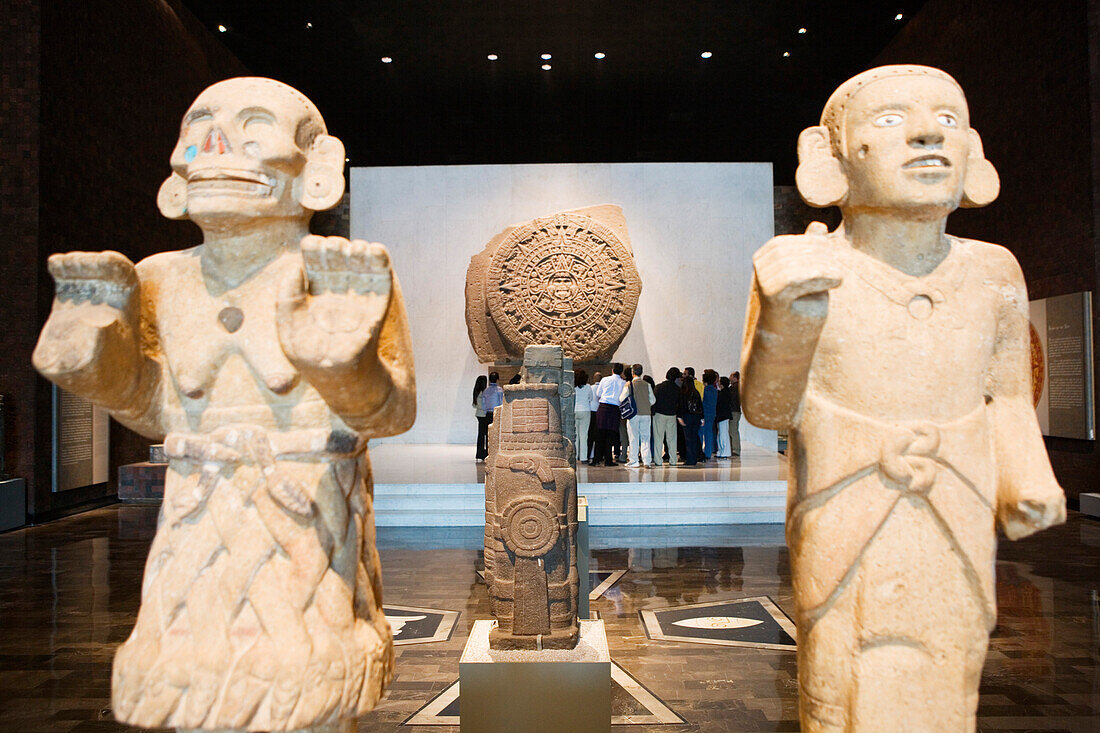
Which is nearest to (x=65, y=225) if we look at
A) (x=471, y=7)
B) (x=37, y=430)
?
(x=37, y=430)

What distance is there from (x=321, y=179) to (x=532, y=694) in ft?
7.59

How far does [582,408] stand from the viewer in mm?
9477

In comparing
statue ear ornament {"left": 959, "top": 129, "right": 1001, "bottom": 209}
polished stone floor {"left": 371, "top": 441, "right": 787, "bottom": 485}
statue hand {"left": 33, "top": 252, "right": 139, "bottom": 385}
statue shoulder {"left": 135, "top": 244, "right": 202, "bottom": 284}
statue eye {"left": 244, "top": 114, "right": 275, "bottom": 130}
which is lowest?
polished stone floor {"left": 371, "top": 441, "right": 787, "bottom": 485}

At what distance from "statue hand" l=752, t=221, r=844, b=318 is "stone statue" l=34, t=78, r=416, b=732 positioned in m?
0.79

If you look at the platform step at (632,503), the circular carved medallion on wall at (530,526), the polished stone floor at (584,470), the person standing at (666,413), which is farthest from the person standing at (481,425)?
the circular carved medallion on wall at (530,526)

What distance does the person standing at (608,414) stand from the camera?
8914mm

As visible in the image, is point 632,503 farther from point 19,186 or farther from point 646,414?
point 19,186

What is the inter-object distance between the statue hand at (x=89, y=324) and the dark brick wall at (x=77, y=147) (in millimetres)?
7103

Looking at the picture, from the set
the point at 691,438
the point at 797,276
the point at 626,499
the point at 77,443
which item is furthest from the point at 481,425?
the point at 797,276

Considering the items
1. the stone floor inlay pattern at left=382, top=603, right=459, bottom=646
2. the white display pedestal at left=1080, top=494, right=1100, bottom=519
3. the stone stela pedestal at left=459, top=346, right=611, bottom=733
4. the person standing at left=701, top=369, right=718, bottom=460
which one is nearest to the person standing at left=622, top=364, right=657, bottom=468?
the person standing at left=701, top=369, right=718, bottom=460

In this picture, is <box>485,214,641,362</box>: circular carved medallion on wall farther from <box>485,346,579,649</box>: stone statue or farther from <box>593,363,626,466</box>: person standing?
<box>485,346,579,649</box>: stone statue

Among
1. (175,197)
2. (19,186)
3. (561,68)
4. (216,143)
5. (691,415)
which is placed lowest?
(691,415)

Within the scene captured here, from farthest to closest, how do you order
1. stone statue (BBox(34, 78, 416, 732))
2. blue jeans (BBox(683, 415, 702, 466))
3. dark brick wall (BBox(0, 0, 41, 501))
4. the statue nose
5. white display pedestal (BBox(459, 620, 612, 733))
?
1. blue jeans (BBox(683, 415, 702, 466))
2. dark brick wall (BBox(0, 0, 41, 501))
3. white display pedestal (BBox(459, 620, 612, 733))
4. the statue nose
5. stone statue (BBox(34, 78, 416, 732))

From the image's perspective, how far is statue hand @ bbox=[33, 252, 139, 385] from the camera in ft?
5.44
